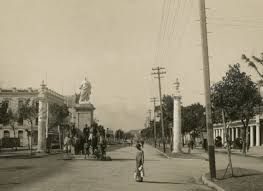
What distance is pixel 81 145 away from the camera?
1324 inches

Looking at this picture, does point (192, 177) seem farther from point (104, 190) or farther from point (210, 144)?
point (104, 190)

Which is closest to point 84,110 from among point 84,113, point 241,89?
point 84,113

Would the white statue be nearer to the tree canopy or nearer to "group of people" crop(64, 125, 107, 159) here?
"group of people" crop(64, 125, 107, 159)

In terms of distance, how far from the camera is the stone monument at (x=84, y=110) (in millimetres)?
35875

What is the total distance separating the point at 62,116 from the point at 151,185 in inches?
2135

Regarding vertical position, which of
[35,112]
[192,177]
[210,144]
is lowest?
[192,177]

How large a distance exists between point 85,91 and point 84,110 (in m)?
1.49

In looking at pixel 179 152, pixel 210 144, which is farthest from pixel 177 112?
pixel 210 144

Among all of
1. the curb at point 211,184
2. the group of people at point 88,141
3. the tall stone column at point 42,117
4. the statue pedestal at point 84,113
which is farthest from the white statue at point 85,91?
the curb at point 211,184

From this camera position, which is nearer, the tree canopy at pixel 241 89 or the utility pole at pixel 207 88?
the utility pole at pixel 207 88

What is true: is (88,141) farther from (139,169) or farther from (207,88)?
(207,88)

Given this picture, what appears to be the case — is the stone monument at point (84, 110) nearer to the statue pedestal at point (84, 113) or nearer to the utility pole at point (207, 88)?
the statue pedestal at point (84, 113)

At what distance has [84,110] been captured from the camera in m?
36.0

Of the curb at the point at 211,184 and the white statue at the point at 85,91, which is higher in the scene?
the white statue at the point at 85,91
